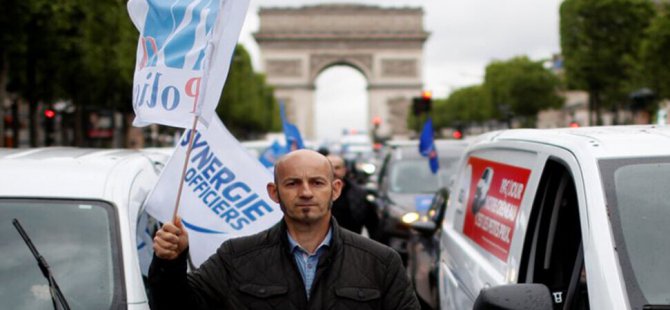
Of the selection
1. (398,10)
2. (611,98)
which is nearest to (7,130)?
(611,98)

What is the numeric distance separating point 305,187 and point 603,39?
42674 mm

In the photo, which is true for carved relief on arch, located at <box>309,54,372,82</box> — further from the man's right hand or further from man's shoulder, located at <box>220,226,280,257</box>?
the man's right hand

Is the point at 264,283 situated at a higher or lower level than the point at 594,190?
lower

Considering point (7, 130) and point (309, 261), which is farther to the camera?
point (7, 130)

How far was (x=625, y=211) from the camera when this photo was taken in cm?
340

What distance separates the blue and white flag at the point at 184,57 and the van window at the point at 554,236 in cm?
137

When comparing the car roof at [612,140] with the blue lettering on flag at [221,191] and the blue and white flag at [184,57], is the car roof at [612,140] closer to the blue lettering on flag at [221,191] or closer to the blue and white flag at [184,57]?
the blue and white flag at [184,57]

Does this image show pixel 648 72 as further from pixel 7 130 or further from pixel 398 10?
pixel 398 10

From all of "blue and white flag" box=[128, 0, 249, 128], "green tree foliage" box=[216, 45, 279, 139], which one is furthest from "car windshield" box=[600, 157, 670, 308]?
"green tree foliage" box=[216, 45, 279, 139]

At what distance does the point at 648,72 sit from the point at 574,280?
31187 millimetres

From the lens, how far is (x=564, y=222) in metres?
4.39

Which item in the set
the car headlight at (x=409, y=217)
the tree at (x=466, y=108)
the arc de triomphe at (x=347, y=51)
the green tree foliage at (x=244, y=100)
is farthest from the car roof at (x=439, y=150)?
the arc de triomphe at (x=347, y=51)

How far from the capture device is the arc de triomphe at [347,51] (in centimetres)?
9019

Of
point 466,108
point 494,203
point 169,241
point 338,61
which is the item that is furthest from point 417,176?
point 466,108
